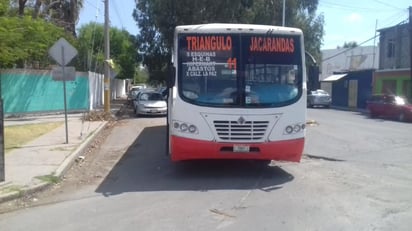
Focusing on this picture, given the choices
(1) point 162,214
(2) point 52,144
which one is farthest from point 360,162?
(2) point 52,144

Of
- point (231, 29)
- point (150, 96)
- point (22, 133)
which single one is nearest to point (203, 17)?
point (150, 96)

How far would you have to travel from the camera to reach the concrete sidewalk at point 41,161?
29.2ft

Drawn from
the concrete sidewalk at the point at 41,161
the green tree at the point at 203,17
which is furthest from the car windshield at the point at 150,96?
the concrete sidewalk at the point at 41,161

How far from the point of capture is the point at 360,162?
12.0m

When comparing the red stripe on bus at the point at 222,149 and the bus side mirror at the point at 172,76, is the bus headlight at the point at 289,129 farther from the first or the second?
the bus side mirror at the point at 172,76

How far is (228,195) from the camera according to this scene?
823 cm

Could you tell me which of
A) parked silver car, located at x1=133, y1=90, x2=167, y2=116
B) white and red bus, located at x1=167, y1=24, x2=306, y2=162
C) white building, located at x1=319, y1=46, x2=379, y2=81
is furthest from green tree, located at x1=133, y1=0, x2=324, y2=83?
white building, located at x1=319, y1=46, x2=379, y2=81

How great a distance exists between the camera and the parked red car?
29763 mm

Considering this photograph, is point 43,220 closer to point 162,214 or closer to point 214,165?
point 162,214

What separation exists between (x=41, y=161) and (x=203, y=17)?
62.5ft

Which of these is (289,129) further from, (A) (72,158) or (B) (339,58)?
(B) (339,58)

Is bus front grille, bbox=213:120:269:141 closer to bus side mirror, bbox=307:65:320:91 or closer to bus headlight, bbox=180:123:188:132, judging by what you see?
bus headlight, bbox=180:123:188:132

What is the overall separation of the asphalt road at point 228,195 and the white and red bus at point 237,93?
0.70 meters

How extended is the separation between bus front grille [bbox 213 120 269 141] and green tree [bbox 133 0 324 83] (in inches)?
642
